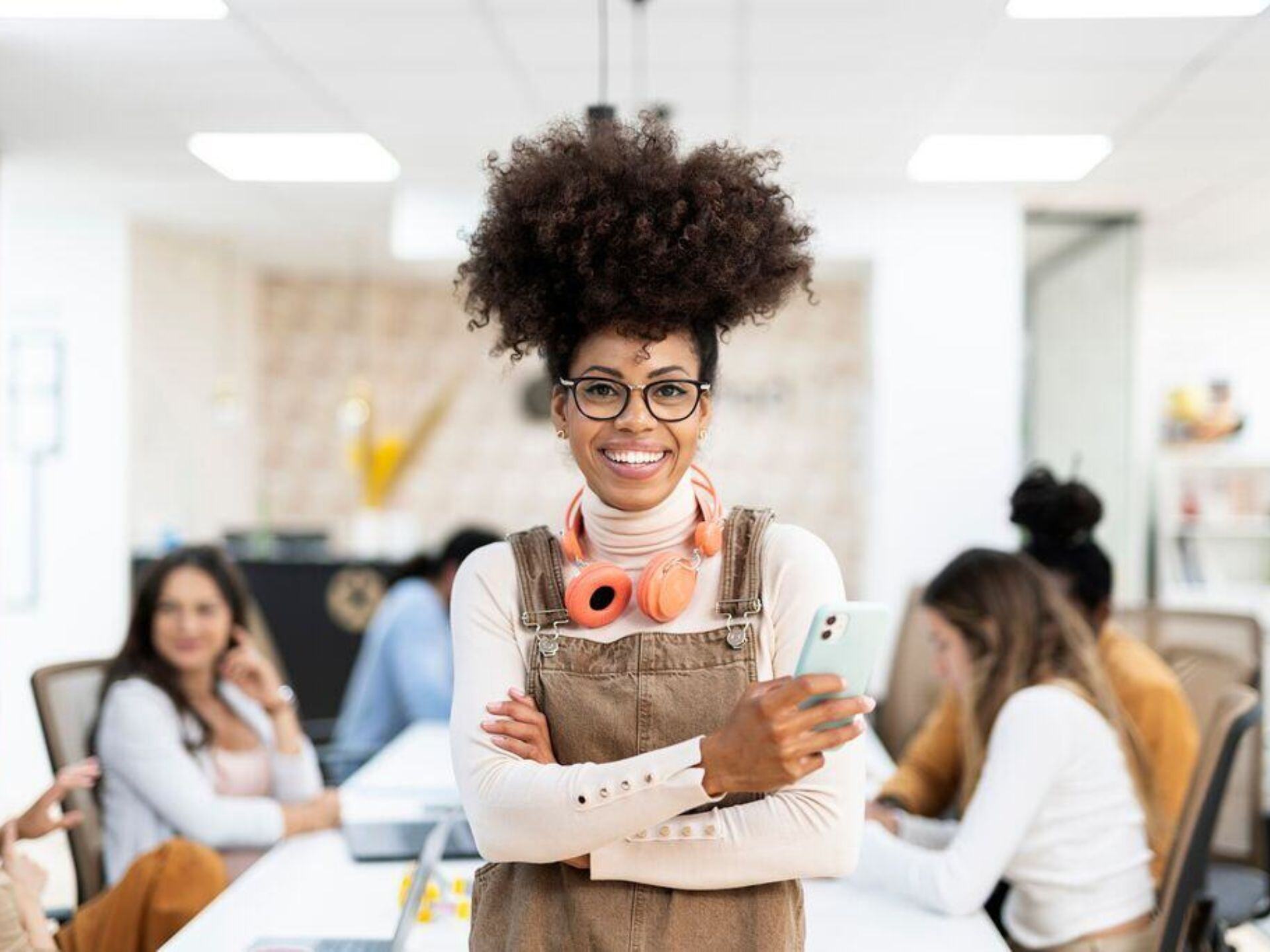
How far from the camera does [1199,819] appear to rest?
2100 mm

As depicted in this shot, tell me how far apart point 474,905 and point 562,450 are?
504mm

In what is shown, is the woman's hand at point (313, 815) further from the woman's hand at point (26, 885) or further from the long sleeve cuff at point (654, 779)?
the long sleeve cuff at point (654, 779)

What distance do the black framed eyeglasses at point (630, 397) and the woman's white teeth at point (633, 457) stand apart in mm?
35

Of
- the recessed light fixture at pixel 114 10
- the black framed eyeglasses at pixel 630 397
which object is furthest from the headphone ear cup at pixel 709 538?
the recessed light fixture at pixel 114 10

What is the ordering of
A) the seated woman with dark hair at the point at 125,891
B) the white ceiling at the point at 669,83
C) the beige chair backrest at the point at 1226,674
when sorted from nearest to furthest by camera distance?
the seated woman with dark hair at the point at 125,891
the beige chair backrest at the point at 1226,674
the white ceiling at the point at 669,83

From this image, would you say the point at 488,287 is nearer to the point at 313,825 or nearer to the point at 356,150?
the point at 313,825

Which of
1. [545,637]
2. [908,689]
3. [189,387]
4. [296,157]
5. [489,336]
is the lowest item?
[908,689]

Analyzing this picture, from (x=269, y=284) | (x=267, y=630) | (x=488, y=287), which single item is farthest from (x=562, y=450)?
(x=269, y=284)

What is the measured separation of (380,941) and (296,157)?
12.5 ft

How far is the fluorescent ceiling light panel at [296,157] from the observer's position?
15.7 feet

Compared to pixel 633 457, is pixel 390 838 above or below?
below

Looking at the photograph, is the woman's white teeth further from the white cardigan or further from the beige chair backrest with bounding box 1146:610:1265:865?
the beige chair backrest with bounding box 1146:610:1265:865

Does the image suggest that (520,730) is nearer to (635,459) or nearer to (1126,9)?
(635,459)

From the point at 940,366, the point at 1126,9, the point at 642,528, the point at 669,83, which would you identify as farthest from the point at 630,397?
the point at 940,366
